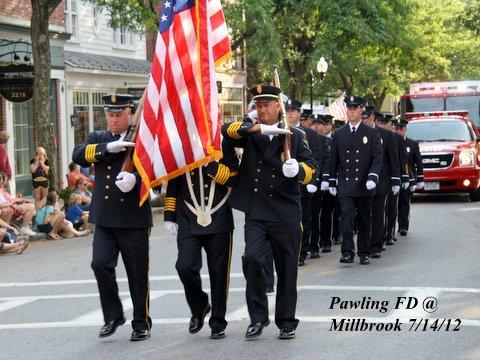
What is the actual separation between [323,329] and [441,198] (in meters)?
16.3

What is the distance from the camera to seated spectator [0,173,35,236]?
1642 centimetres

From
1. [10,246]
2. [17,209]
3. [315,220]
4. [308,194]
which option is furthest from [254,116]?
[17,209]

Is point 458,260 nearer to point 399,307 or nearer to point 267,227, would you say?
point 399,307

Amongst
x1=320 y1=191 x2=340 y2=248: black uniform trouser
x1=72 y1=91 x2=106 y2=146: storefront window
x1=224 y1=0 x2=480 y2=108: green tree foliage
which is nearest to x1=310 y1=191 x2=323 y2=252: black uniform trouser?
x1=320 y1=191 x2=340 y2=248: black uniform trouser

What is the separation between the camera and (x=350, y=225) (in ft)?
42.0

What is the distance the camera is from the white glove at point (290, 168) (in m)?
7.93

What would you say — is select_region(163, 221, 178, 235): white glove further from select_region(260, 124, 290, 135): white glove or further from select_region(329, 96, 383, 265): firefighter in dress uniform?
select_region(329, 96, 383, 265): firefighter in dress uniform

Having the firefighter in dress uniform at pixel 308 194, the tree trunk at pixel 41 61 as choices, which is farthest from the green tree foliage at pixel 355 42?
the firefighter in dress uniform at pixel 308 194

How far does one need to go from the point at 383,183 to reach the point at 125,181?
6.42 metres

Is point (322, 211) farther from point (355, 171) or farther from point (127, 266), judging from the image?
point (127, 266)

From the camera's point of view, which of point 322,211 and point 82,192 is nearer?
point 322,211

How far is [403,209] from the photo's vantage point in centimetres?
1631

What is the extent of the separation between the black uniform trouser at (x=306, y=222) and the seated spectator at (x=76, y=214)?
6.23 m
